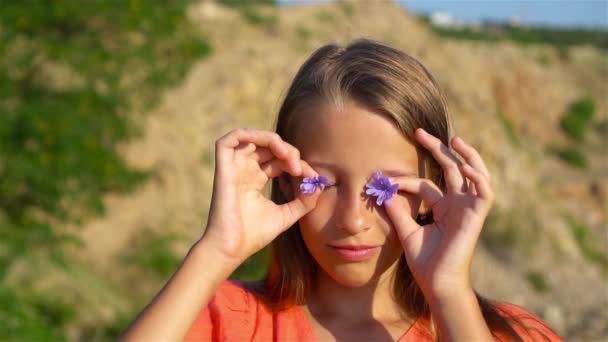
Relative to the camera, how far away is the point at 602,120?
38688mm

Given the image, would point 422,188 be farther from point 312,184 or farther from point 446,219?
point 312,184

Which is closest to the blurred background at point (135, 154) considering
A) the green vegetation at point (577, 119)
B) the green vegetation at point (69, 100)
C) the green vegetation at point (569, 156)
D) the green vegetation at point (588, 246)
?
the green vegetation at point (69, 100)

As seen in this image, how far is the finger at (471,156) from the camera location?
1823 millimetres

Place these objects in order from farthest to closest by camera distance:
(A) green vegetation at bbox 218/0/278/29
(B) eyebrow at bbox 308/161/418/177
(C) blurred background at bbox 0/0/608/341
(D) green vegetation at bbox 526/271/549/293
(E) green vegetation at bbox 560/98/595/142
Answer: (E) green vegetation at bbox 560/98/595/142, (D) green vegetation at bbox 526/271/549/293, (A) green vegetation at bbox 218/0/278/29, (C) blurred background at bbox 0/0/608/341, (B) eyebrow at bbox 308/161/418/177

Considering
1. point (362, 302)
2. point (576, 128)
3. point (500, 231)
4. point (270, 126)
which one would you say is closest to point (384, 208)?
point (362, 302)

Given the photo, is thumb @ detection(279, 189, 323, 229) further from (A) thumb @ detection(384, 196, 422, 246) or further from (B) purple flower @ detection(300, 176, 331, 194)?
(A) thumb @ detection(384, 196, 422, 246)

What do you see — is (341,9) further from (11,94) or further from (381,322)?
(381,322)

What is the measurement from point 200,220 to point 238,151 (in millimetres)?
8932

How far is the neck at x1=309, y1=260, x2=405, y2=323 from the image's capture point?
202 cm

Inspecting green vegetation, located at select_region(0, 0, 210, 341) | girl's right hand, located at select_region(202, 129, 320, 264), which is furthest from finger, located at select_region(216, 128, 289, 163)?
green vegetation, located at select_region(0, 0, 210, 341)

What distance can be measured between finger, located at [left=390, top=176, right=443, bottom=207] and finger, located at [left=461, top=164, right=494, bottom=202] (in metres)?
0.09

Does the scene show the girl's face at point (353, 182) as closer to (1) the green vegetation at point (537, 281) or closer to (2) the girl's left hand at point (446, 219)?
(2) the girl's left hand at point (446, 219)

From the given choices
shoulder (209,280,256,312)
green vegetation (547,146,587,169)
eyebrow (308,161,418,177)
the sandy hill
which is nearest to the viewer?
eyebrow (308,161,418,177)

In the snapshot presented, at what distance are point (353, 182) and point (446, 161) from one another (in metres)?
0.23
